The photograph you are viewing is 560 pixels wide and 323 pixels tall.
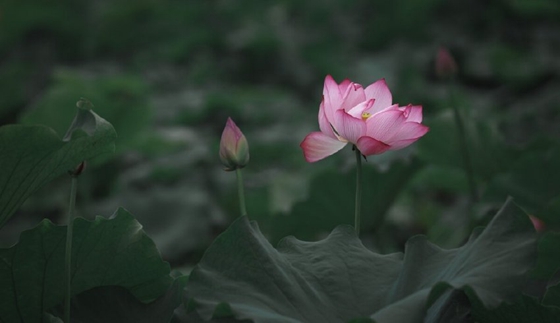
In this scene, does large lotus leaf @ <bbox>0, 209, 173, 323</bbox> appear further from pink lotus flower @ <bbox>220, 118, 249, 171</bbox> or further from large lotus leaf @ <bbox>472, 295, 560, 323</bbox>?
large lotus leaf @ <bbox>472, 295, 560, 323</bbox>

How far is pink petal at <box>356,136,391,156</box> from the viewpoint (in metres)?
0.73

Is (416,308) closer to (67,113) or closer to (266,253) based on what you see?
(266,253)

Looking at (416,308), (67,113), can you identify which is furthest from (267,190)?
(416,308)

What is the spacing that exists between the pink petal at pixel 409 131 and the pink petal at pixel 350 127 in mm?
30

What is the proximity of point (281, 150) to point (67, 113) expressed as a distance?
0.85m

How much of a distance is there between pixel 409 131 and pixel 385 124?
0.02m

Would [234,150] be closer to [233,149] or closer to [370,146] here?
[233,149]

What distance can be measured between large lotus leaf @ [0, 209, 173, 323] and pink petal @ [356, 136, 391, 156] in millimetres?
218

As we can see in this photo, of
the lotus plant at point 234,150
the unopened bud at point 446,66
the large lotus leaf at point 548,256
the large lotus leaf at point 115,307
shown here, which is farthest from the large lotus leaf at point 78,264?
the unopened bud at point 446,66

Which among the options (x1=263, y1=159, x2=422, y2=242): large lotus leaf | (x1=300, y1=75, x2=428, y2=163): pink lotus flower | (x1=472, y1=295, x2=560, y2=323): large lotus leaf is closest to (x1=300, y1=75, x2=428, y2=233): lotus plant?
(x1=300, y1=75, x2=428, y2=163): pink lotus flower

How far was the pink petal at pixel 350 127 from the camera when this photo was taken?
0.73 m

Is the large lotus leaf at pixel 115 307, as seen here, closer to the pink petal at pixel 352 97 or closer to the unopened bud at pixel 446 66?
the pink petal at pixel 352 97

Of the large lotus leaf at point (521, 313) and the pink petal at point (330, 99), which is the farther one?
the pink petal at point (330, 99)

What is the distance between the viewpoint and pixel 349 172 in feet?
4.03
